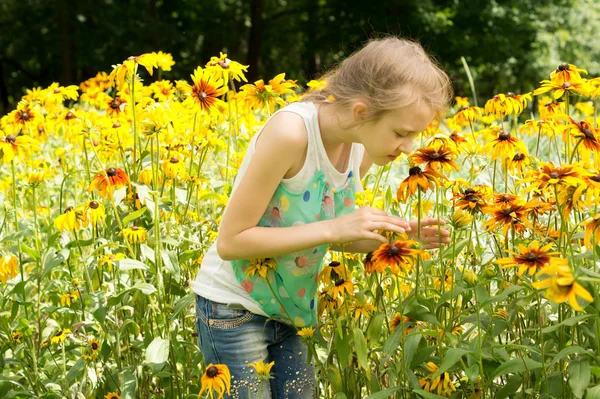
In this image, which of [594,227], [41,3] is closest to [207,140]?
[594,227]

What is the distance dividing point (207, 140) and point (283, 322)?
2.21 ft

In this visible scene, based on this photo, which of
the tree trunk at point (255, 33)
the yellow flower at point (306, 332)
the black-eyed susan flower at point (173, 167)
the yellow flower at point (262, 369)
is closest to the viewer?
the yellow flower at point (262, 369)

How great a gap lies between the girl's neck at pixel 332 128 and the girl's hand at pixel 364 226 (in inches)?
7.6

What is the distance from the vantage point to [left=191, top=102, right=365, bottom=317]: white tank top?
150 cm

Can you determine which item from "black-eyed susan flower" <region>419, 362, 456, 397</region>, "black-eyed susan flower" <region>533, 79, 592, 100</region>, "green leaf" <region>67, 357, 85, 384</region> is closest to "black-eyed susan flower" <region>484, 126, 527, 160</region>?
"black-eyed susan flower" <region>533, 79, 592, 100</region>

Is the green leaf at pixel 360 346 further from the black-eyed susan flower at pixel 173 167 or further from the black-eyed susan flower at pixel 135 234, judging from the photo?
the black-eyed susan flower at pixel 173 167

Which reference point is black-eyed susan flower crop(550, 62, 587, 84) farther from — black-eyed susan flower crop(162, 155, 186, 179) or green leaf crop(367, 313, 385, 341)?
black-eyed susan flower crop(162, 155, 186, 179)

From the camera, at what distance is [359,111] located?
4.70ft

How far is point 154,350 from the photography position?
5.49 feet

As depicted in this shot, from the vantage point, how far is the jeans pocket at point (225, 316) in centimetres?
157

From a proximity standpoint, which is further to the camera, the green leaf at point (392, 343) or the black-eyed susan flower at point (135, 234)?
the black-eyed susan flower at point (135, 234)

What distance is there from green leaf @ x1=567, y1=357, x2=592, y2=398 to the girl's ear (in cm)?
55

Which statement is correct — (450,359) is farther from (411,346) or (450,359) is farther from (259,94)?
(259,94)

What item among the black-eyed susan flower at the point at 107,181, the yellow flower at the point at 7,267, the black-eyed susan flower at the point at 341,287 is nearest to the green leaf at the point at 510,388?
the black-eyed susan flower at the point at 341,287
